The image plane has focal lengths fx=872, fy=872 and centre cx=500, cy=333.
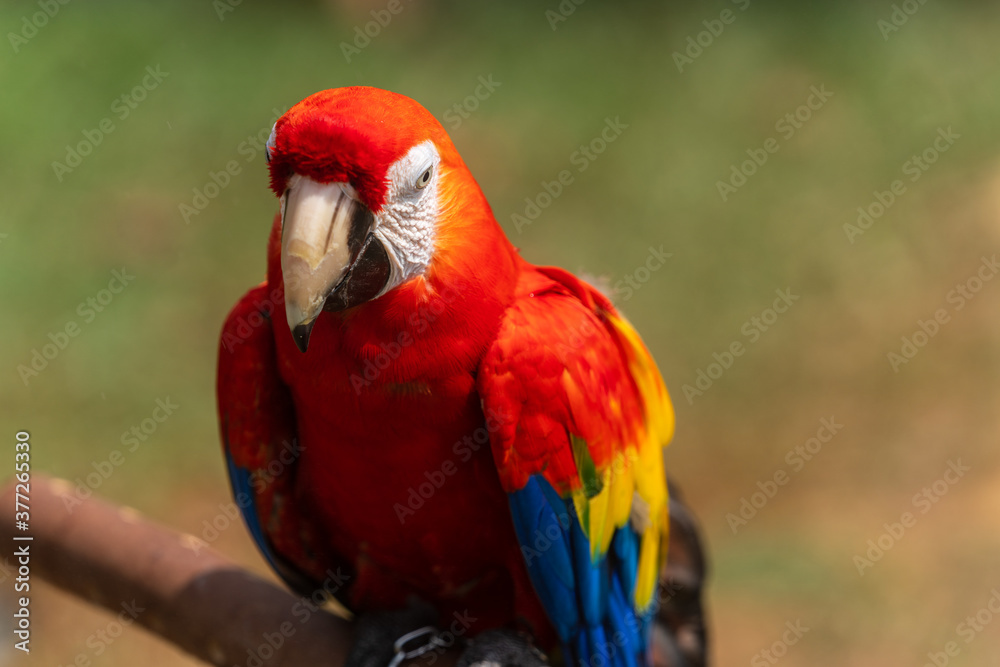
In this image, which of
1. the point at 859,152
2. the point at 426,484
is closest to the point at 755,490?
the point at 859,152

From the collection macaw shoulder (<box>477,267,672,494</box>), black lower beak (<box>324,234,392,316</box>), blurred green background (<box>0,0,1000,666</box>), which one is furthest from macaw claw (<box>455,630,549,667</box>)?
blurred green background (<box>0,0,1000,666</box>)

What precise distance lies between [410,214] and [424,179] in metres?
0.05

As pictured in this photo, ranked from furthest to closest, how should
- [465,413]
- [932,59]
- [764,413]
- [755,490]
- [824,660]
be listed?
[932,59] < [764,413] < [755,490] < [824,660] < [465,413]

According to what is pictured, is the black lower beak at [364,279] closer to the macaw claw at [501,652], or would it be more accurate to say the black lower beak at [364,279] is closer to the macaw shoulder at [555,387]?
the macaw shoulder at [555,387]

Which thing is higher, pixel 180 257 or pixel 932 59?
pixel 932 59

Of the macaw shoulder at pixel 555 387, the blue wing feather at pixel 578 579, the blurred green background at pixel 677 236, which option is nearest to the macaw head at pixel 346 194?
the macaw shoulder at pixel 555 387

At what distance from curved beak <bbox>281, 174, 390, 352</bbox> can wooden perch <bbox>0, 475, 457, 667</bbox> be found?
716 millimetres

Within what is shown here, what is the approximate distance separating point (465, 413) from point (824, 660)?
86.3 inches

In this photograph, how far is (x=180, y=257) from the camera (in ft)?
13.4

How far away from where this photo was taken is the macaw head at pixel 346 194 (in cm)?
104

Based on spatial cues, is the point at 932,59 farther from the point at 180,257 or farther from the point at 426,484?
the point at 426,484

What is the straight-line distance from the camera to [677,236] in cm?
437

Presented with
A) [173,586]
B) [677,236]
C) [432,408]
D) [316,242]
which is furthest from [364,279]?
[677,236]

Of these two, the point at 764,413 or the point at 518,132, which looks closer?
the point at 764,413
